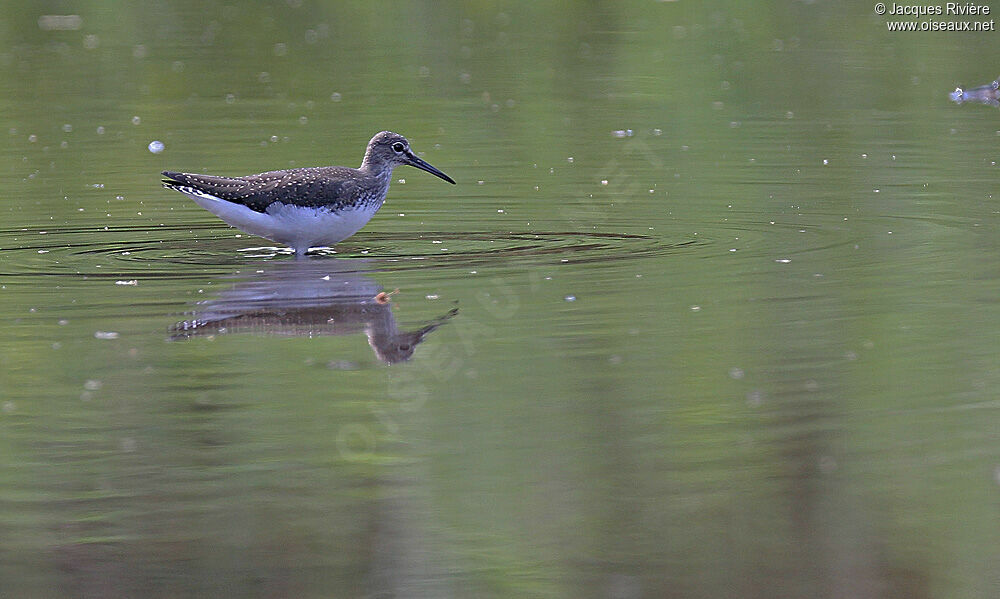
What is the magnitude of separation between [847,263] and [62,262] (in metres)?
5.13

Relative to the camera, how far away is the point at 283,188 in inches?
455

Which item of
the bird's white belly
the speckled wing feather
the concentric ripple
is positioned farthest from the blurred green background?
the speckled wing feather

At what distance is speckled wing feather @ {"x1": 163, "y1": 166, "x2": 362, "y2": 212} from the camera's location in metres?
11.5

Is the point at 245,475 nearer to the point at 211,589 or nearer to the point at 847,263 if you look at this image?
the point at 211,589

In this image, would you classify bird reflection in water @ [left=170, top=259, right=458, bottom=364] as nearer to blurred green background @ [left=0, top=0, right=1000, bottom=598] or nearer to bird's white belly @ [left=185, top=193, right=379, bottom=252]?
blurred green background @ [left=0, top=0, right=1000, bottom=598]

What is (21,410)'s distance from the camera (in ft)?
25.1

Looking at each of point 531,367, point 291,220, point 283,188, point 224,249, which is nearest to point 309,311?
point 531,367

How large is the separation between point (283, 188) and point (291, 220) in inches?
9.9

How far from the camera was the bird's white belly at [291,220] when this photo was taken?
1145cm

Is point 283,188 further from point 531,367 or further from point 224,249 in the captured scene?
point 531,367

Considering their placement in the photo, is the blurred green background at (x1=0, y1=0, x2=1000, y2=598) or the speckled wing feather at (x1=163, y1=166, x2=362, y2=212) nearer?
the blurred green background at (x1=0, y1=0, x2=1000, y2=598)

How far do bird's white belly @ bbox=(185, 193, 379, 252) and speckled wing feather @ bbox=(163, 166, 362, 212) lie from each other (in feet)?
0.16

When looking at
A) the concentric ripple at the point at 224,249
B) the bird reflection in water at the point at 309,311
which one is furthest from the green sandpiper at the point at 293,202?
the bird reflection in water at the point at 309,311

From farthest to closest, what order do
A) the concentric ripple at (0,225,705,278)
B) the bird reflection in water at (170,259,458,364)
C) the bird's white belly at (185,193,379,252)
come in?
the bird's white belly at (185,193,379,252) → the concentric ripple at (0,225,705,278) → the bird reflection in water at (170,259,458,364)
